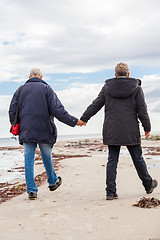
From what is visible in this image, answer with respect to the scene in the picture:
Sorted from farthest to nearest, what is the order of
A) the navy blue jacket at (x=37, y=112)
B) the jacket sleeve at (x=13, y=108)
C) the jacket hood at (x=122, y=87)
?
the jacket sleeve at (x=13, y=108) → the navy blue jacket at (x=37, y=112) → the jacket hood at (x=122, y=87)

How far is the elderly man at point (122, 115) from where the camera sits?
524 cm

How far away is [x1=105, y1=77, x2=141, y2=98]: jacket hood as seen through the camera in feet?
17.1

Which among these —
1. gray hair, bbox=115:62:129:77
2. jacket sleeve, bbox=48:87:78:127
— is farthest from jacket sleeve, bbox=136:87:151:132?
jacket sleeve, bbox=48:87:78:127

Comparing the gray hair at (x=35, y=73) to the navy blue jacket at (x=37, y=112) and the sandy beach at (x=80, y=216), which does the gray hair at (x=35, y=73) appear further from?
the sandy beach at (x=80, y=216)

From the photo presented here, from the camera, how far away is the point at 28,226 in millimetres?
3846

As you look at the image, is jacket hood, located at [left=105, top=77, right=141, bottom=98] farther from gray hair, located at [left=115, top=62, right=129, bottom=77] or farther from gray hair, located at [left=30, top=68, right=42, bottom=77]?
gray hair, located at [left=30, top=68, right=42, bottom=77]

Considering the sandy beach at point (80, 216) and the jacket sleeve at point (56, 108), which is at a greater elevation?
the jacket sleeve at point (56, 108)

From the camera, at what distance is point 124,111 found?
527 cm

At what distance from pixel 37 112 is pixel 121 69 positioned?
1.68 metres

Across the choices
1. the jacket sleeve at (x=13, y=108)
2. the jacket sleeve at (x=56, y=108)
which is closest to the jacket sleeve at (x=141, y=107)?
the jacket sleeve at (x=56, y=108)

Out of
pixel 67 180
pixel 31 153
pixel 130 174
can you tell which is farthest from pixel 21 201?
pixel 130 174

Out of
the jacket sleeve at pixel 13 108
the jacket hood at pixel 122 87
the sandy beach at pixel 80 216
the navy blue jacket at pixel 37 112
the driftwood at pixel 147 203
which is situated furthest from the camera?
the jacket sleeve at pixel 13 108

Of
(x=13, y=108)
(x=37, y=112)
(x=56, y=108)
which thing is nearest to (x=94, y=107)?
(x=56, y=108)

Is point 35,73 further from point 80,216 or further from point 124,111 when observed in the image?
A: point 80,216
